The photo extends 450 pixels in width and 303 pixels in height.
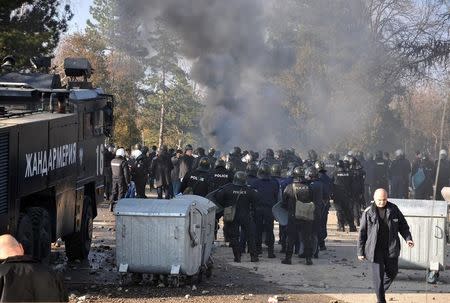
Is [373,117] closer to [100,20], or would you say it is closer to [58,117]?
[100,20]

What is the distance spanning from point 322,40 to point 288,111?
468 cm

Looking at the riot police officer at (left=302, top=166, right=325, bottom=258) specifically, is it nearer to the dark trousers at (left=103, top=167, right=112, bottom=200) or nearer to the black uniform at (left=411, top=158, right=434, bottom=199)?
the dark trousers at (left=103, top=167, right=112, bottom=200)

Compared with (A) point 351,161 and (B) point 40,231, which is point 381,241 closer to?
(B) point 40,231

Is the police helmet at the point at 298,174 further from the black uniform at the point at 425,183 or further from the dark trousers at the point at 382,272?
the black uniform at the point at 425,183

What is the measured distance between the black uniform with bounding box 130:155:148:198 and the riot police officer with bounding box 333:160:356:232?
5813 millimetres

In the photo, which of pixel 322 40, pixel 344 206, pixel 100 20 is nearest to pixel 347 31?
pixel 322 40

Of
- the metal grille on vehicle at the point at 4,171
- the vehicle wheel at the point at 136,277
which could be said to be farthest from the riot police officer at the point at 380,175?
the metal grille on vehicle at the point at 4,171

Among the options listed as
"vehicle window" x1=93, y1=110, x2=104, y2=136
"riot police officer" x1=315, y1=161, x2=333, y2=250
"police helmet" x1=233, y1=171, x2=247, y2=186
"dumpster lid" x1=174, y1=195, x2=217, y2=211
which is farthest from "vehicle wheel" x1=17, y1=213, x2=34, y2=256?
"riot police officer" x1=315, y1=161, x2=333, y2=250

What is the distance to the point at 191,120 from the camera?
185 ft

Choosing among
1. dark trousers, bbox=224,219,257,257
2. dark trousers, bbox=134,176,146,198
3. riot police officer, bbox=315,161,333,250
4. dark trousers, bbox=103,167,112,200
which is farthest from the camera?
dark trousers, bbox=103,167,112,200

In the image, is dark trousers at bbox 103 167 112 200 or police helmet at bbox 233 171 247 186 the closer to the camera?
police helmet at bbox 233 171 247 186

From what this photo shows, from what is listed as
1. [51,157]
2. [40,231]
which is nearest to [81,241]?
[51,157]

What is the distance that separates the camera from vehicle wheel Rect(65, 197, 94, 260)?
14352mm

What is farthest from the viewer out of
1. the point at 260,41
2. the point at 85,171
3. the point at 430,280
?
the point at 260,41
